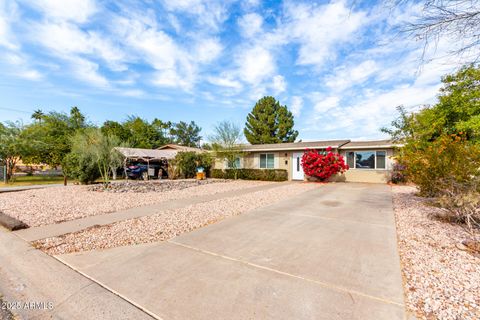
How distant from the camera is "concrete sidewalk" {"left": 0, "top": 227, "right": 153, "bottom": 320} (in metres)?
2.10

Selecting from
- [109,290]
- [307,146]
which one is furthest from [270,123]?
[109,290]

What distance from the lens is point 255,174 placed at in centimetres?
1711

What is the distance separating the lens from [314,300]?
7.46 ft

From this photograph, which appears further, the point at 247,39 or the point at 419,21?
the point at 247,39

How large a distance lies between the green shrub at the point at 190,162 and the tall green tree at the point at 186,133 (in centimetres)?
3605

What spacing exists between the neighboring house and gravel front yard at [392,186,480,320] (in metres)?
10.3

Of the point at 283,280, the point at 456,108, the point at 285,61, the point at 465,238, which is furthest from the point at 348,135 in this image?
the point at 283,280

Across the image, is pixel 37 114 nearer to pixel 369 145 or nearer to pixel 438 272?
pixel 369 145

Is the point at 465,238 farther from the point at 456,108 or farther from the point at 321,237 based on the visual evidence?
the point at 456,108

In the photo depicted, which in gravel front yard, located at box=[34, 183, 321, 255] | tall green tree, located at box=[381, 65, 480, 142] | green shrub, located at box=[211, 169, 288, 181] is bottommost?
gravel front yard, located at box=[34, 183, 321, 255]

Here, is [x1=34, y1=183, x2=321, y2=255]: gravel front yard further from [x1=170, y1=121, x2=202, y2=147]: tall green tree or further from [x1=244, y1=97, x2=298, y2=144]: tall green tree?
[x1=170, y1=121, x2=202, y2=147]: tall green tree

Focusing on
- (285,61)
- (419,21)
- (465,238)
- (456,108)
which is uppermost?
(285,61)

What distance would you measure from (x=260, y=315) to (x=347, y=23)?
12.5 ft

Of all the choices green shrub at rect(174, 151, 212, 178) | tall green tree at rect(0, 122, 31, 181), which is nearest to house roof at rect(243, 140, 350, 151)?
green shrub at rect(174, 151, 212, 178)
